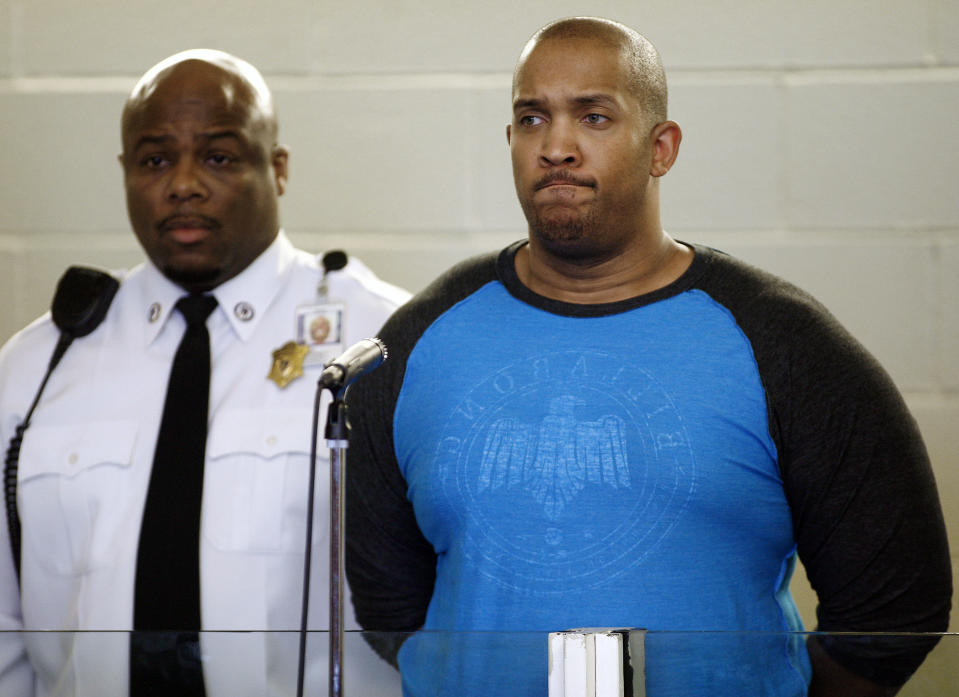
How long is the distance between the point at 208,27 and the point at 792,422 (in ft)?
4.87

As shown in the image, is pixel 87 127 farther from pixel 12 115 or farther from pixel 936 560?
pixel 936 560

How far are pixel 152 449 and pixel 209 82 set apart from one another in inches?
21.9

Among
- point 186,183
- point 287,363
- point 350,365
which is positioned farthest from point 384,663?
point 186,183

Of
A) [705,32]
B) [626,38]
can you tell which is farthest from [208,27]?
[626,38]

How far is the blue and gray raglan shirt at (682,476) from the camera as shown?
1.45 metres

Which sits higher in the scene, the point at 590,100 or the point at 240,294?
the point at 590,100

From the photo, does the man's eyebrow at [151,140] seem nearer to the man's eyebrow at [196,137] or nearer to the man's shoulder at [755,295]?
the man's eyebrow at [196,137]

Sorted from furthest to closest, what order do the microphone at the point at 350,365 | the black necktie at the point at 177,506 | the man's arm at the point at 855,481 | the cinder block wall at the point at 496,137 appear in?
the cinder block wall at the point at 496,137 < the black necktie at the point at 177,506 < the man's arm at the point at 855,481 < the microphone at the point at 350,365

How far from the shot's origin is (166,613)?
180cm

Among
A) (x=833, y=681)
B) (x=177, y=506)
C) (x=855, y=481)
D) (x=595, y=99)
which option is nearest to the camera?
(x=833, y=681)

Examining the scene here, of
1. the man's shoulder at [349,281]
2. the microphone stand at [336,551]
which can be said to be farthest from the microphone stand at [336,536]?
the man's shoulder at [349,281]

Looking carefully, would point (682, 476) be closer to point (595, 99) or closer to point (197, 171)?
point (595, 99)

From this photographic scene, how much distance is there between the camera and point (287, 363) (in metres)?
1.96

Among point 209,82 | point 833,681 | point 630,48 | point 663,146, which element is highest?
point 209,82
